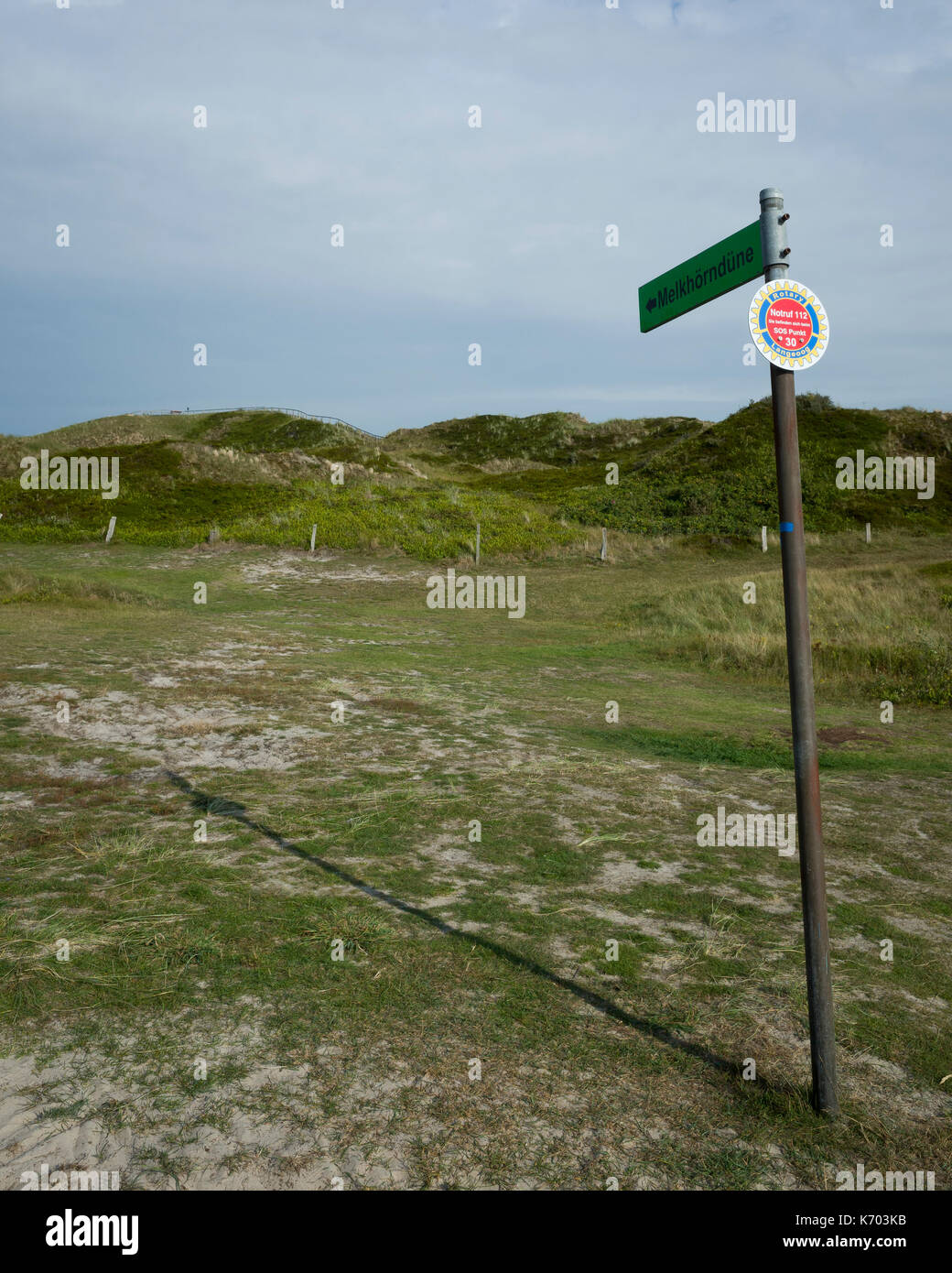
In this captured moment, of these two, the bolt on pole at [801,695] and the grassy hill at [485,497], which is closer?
the bolt on pole at [801,695]

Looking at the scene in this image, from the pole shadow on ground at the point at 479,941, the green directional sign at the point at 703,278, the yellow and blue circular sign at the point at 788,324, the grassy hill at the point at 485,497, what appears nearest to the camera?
the yellow and blue circular sign at the point at 788,324

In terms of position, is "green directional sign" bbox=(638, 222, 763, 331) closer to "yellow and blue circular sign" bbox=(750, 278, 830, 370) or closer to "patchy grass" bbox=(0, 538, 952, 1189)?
"yellow and blue circular sign" bbox=(750, 278, 830, 370)

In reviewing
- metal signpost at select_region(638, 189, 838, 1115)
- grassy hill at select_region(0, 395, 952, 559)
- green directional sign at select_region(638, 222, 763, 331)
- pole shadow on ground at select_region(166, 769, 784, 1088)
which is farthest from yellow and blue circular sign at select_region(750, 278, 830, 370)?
grassy hill at select_region(0, 395, 952, 559)

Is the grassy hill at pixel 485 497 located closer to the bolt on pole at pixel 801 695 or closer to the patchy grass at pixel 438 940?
the patchy grass at pixel 438 940

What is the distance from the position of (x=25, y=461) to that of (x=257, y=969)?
47.1 m

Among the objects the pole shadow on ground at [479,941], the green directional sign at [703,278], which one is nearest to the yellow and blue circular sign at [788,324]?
the green directional sign at [703,278]

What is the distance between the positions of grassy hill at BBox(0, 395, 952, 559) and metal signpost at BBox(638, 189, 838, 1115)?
29.6 m

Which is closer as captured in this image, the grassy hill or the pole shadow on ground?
the pole shadow on ground

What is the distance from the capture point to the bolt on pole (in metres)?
3.52

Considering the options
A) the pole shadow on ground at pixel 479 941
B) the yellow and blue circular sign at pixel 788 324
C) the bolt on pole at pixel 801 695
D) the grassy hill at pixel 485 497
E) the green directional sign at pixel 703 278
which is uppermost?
the grassy hill at pixel 485 497

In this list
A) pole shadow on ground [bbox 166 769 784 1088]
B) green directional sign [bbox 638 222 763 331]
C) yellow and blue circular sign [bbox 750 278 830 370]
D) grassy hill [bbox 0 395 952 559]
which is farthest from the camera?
grassy hill [bbox 0 395 952 559]

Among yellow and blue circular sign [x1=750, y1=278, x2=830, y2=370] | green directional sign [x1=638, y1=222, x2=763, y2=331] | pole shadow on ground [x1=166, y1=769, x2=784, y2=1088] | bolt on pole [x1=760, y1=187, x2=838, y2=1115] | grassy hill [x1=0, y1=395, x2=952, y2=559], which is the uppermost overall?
grassy hill [x1=0, y1=395, x2=952, y2=559]

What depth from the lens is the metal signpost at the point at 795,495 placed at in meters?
3.49

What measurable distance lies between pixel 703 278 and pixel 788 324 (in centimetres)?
65
